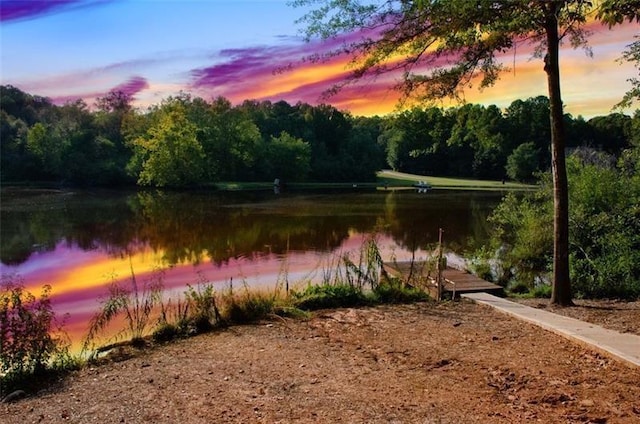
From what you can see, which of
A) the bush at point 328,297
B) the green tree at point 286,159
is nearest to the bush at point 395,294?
the bush at point 328,297

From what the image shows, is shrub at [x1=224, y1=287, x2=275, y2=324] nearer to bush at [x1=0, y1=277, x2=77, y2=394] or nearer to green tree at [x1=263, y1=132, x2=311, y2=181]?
bush at [x1=0, y1=277, x2=77, y2=394]

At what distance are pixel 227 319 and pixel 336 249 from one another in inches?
520

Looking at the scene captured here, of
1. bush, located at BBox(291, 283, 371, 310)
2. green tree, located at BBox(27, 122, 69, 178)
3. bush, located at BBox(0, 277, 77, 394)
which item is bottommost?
bush, located at BBox(291, 283, 371, 310)

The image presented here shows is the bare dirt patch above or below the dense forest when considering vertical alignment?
below

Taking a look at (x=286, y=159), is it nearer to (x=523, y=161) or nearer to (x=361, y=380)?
(x=523, y=161)

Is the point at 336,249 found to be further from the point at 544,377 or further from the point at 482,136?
the point at 544,377

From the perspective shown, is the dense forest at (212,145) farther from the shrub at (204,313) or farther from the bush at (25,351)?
the bush at (25,351)

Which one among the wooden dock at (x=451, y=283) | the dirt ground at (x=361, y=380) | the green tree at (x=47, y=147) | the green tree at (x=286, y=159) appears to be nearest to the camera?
the dirt ground at (x=361, y=380)

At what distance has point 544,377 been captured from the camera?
17.9 ft

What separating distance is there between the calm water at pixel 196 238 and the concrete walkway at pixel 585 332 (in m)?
3.47

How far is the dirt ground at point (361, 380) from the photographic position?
4.78 meters

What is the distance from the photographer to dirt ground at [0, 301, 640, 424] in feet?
15.7

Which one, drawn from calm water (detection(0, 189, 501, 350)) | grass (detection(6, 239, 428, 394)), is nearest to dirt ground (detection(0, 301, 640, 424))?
grass (detection(6, 239, 428, 394))

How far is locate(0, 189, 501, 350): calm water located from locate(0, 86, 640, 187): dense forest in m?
20.7
